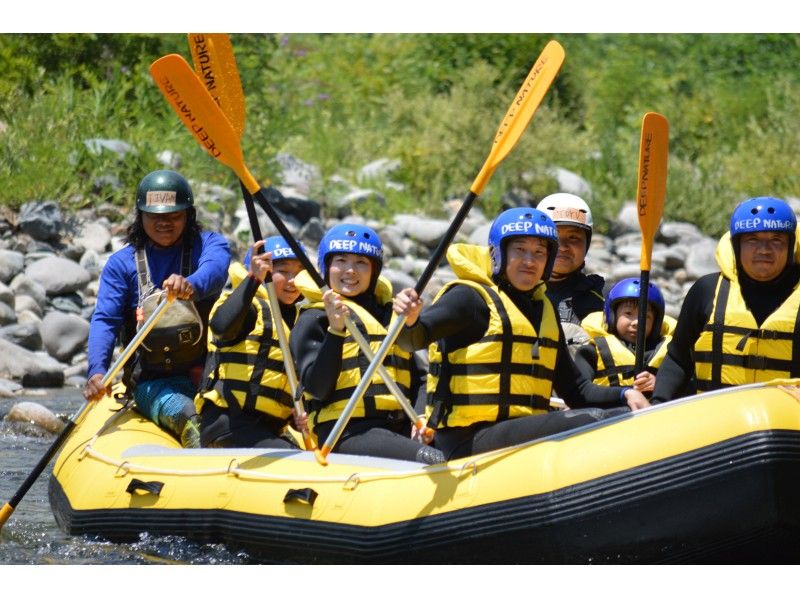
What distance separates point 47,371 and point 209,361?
13.7 ft

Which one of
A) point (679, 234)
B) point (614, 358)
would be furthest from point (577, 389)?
point (679, 234)

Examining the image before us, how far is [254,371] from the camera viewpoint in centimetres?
575

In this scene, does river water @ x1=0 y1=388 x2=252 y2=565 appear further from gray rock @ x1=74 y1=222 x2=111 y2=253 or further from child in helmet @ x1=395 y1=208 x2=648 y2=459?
gray rock @ x1=74 y1=222 x2=111 y2=253

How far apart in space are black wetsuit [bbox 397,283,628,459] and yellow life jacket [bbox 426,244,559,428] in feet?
0.11

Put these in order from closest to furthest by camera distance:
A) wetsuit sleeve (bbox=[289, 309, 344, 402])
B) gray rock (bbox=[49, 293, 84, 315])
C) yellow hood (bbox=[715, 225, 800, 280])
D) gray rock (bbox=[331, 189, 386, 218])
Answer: yellow hood (bbox=[715, 225, 800, 280])
wetsuit sleeve (bbox=[289, 309, 344, 402])
gray rock (bbox=[49, 293, 84, 315])
gray rock (bbox=[331, 189, 386, 218])

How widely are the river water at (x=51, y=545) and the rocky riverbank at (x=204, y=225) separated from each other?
2.02 metres

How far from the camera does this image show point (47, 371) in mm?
9773

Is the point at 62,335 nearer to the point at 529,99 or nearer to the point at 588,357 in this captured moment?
the point at 588,357

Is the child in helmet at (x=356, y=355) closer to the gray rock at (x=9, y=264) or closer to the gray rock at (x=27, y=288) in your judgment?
the gray rock at (x=27, y=288)

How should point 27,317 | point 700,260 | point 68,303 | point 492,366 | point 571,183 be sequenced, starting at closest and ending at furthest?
point 492,366
point 27,317
point 68,303
point 700,260
point 571,183

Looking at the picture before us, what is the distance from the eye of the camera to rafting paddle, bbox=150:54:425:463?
5.28 metres

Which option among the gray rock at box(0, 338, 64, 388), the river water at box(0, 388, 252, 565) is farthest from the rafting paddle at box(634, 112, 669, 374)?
the gray rock at box(0, 338, 64, 388)

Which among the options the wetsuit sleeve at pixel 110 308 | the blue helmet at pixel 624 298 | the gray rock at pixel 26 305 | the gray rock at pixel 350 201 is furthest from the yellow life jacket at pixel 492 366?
the gray rock at pixel 350 201

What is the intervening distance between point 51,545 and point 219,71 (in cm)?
211
